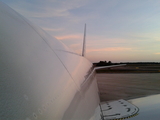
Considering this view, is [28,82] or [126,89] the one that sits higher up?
[28,82]

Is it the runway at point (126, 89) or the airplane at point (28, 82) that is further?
the runway at point (126, 89)

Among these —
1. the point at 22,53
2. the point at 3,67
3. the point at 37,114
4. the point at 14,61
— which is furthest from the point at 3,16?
the point at 37,114

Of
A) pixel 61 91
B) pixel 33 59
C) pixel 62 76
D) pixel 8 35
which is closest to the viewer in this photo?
pixel 8 35

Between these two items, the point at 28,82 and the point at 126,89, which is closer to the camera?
the point at 28,82

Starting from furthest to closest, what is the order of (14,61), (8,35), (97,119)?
(97,119), (8,35), (14,61)

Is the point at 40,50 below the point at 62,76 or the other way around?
the other way around

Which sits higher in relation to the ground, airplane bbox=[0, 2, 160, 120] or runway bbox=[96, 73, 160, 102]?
airplane bbox=[0, 2, 160, 120]

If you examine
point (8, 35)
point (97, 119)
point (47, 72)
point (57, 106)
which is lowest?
point (97, 119)

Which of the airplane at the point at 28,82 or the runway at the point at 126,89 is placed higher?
the airplane at the point at 28,82

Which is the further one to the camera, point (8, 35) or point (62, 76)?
point (62, 76)

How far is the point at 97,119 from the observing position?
9.01 ft

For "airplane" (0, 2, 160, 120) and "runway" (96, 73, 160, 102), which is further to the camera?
"runway" (96, 73, 160, 102)

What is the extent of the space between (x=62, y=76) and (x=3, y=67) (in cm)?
112

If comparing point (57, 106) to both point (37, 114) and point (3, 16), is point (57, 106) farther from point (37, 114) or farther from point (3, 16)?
point (3, 16)
